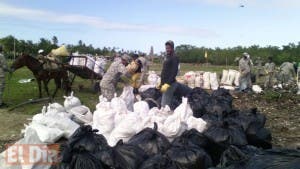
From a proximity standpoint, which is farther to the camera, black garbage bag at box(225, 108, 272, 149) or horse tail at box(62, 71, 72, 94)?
horse tail at box(62, 71, 72, 94)

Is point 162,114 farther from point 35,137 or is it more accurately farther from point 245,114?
point 35,137

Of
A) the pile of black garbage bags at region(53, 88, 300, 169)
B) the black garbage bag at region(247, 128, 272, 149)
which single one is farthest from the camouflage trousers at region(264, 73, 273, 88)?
the pile of black garbage bags at region(53, 88, 300, 169)

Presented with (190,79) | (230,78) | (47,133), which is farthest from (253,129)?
(230,78)

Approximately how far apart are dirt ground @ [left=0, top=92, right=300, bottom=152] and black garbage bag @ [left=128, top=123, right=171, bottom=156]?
1.77 metres

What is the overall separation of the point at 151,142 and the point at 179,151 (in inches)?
18.6

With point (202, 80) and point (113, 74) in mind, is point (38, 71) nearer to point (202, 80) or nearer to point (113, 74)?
point (113, 74)

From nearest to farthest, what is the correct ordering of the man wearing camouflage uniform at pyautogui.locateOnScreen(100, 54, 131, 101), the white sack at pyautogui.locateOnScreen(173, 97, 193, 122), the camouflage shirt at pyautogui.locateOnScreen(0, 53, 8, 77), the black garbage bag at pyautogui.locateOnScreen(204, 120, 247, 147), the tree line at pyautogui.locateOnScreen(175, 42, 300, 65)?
1. the black garbage bag at pyautogui.locateOnScreen(204, 120, 247, 147)
2. the white sack at pyautogui.locateOnScreen(173, 97, 193, 122)
3. the man wearing camouflage uniform at pyautogui.locateOnScreen(100, 54, 131, 101)
4. the camouflage shirt at pyautogui.locateOnScreen(0, 53, 8, 77)
5. the tree line at pyautogui.locateOnScreen(175, 42, 300, 65)

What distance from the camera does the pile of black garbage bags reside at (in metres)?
3.14

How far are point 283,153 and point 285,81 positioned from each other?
17.2 meters

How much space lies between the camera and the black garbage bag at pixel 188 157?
4.20 m

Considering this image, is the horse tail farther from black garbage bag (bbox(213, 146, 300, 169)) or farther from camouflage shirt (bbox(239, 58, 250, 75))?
black garbage bag (bbox(213, 146, 300, 169))

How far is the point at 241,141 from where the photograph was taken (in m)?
5.10

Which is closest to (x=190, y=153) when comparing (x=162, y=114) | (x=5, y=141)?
(x=162, y=114)

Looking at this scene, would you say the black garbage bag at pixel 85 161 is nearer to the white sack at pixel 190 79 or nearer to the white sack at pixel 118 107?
the white sack at pixel 118 107
